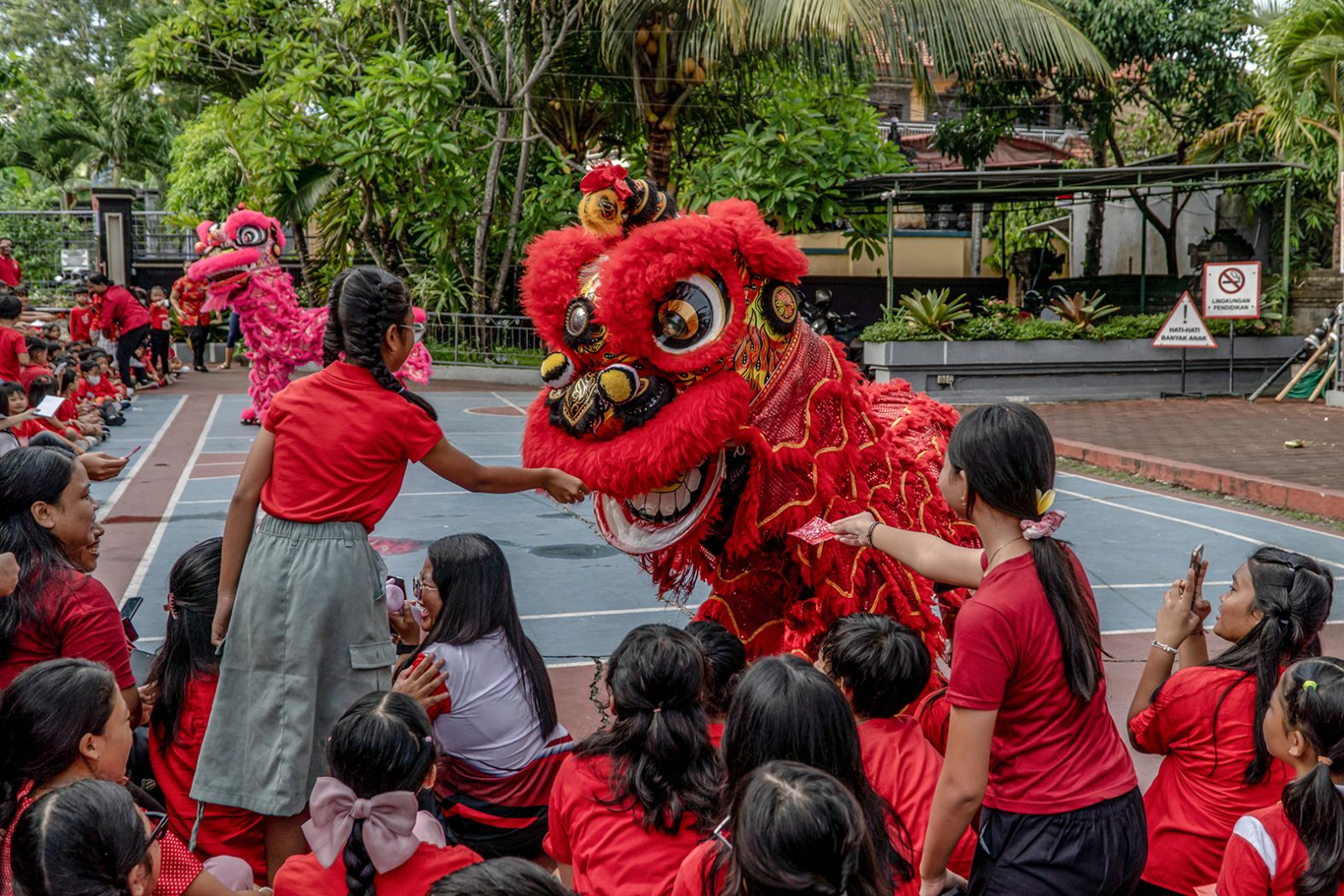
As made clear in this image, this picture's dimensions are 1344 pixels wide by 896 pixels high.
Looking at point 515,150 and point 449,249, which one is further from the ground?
point 515,150

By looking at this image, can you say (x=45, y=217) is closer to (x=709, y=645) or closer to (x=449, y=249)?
(x=449, y=249)

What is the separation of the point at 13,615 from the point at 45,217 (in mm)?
21482

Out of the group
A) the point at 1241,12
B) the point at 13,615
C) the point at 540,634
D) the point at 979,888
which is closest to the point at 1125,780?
the point at 979,888

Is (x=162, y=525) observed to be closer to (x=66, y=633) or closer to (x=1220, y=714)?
(x=66, y=633)

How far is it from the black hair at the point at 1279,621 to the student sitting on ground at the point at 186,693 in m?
2.45

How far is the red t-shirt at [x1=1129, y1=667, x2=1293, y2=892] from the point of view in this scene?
8.82ft

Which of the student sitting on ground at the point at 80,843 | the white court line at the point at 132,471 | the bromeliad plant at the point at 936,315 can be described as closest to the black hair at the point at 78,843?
the student sitting on ground at the point at 80,843

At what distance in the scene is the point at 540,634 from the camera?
557 centimetres

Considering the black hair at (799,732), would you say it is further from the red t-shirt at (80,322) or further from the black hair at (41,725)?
the red t-shirt at (80,322)

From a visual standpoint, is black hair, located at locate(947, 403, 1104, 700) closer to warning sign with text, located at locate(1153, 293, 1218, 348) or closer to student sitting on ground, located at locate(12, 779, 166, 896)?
student sitting on ground, located at locate(12, 779, 166, 896)

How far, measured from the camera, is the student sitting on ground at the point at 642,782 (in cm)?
252

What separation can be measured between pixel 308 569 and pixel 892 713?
1.46m

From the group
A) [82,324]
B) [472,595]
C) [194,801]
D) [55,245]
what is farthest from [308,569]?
[55,245]

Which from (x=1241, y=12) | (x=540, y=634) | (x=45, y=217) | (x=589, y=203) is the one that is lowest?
(x=540, y=634)
